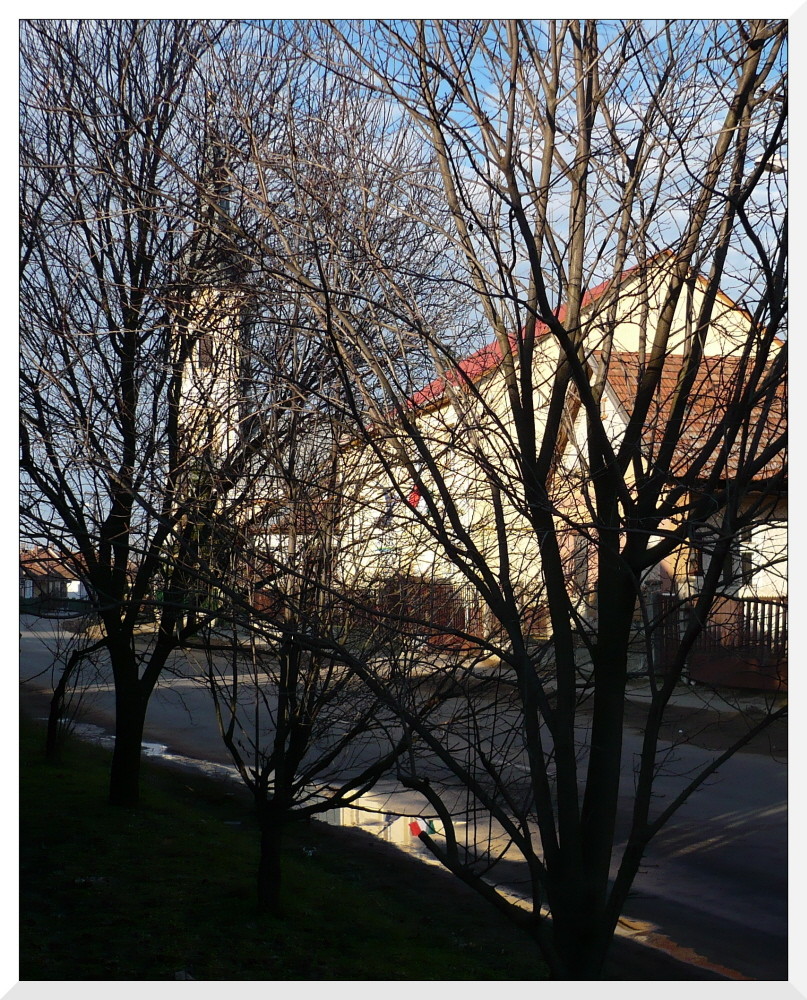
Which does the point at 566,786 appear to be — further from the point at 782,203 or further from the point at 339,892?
the point at 339,892

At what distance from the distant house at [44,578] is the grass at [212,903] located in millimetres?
632

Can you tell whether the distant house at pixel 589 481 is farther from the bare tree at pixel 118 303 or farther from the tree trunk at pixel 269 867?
the tree trunk at pixel 269 867

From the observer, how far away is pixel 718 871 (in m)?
4.16

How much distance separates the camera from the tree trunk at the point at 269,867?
11.7ft

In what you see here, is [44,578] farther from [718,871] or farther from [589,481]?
[718,871]

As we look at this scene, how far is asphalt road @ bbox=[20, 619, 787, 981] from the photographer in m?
3.19

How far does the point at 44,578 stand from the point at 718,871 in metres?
3.12

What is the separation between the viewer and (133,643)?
4973 millimetres

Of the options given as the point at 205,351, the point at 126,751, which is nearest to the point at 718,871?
the point at 126,751

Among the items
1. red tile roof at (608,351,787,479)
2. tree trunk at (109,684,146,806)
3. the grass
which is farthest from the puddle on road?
red tile roof at (608,351,787,479)

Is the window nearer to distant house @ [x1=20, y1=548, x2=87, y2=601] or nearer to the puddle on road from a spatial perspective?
distant house @ [x1=20, y1=548, x2=87, y2=601]

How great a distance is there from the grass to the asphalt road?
436 millimetres

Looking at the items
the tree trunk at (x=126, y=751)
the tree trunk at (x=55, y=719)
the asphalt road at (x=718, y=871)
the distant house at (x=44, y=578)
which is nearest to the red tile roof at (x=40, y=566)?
the distant house at (x=44, y=578)
